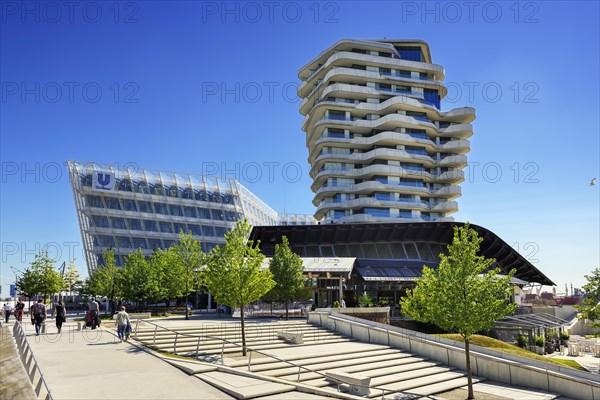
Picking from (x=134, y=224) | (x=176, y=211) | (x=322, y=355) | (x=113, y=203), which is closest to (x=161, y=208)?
(x=176, y=211)

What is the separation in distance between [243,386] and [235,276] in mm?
8167

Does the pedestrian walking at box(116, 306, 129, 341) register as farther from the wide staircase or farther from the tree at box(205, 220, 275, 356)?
the tree at box(205, 220, 275, 356)

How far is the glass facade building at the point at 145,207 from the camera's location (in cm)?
7981

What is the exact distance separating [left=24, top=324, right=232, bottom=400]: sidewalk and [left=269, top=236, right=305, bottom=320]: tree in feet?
48.8

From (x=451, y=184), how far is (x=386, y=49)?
27.0 metres

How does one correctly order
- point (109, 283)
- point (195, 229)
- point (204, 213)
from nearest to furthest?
point (109, 283)
point (195, 229)
point (204, 213)

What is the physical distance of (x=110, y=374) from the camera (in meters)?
16.1

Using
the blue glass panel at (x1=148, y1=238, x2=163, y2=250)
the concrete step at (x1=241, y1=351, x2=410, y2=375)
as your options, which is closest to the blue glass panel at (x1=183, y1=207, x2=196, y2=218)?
the blue glass panel at (x1=148, y1=238, x2=163, y2=250)

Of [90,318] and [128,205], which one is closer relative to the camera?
[90,318]

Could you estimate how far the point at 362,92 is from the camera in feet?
274

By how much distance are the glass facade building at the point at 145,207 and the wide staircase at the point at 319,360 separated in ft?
194

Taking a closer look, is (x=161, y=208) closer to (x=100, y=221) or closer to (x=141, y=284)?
(x=100, y=221)

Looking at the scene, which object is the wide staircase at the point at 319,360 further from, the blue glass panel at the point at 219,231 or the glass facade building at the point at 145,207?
the blue glass panel at the point at 219,231

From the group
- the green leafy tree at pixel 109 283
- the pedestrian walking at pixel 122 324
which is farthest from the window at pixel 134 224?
the pedestrian walking at pixel 122 324
